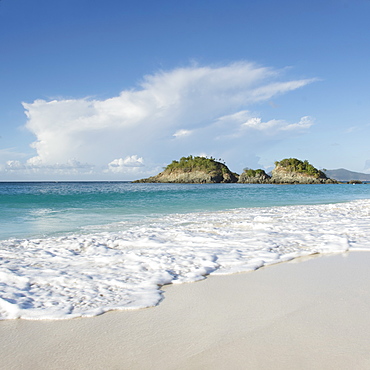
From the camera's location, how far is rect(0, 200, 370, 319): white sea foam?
12.0 ft

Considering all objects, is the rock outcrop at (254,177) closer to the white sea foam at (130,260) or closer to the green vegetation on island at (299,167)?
the green vegetation on island at (299,167)

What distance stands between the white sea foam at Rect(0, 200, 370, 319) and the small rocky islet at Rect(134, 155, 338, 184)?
349ft

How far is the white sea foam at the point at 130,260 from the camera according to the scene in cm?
364

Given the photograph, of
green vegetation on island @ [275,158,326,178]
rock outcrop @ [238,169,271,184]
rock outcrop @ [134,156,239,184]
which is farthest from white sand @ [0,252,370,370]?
rock outcrop @ [134,156,239,184]

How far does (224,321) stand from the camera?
3039 mm

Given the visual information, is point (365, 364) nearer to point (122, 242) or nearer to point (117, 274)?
point (117, 274)

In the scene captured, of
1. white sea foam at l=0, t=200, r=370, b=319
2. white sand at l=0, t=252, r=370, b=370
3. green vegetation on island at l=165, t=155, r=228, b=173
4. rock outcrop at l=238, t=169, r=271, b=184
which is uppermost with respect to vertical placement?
green vegetation on island at l=165, t=155, r=228, b=173

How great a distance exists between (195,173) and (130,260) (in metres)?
125

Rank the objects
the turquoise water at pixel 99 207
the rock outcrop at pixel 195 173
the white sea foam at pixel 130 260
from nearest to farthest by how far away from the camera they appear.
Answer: the white sea foam at pixel 130 260 < the turquoise water at pixel 99 207 < the rock outcrop at pixel 195 173

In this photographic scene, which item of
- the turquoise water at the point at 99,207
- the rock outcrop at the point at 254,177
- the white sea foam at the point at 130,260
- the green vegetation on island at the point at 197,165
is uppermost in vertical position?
the green vegetation on island at the point at 197,165

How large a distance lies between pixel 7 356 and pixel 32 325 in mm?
583

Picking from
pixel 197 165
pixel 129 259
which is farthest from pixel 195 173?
pixel 129 259

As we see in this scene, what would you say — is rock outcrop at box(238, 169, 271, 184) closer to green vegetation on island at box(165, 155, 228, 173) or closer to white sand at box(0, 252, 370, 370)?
green vegetation on island at box(165, 155, 228, 173)

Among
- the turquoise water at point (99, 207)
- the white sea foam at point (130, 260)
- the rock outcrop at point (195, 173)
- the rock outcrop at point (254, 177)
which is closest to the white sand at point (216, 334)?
the white sea foam at point (130, 260)
